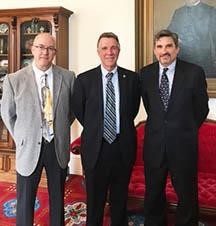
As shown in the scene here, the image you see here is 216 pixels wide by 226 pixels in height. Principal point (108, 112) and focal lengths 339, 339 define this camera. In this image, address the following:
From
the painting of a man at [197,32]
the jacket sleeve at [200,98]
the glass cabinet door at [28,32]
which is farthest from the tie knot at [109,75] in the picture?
the glass cabinet door at [28,32]

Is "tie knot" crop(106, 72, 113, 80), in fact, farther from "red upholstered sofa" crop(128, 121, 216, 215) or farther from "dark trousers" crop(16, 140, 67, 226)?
"red upholstered sofa" crop(128, 121, 216, 215)

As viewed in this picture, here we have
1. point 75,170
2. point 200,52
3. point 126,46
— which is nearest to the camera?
point 200,52

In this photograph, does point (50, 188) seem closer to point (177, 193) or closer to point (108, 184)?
point (108, 184)

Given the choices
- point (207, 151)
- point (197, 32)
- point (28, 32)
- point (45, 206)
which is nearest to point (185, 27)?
point (197, 32)

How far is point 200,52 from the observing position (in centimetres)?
359

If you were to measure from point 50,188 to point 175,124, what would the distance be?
0.98m

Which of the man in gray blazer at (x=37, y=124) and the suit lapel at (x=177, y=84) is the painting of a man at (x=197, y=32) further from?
the man in gray blazer at (x=37, y=124)

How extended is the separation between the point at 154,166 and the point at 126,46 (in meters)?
1.97

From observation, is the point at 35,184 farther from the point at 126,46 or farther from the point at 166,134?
the point at 126,46

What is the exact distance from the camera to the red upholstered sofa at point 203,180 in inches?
107

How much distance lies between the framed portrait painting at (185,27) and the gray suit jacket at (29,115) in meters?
1.72

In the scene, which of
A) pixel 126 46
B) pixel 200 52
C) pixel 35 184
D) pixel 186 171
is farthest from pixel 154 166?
pixel 126 46

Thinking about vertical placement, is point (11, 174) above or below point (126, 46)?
below

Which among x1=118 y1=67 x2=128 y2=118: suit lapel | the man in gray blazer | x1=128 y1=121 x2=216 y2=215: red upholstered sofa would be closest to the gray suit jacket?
the man in gray blazer
